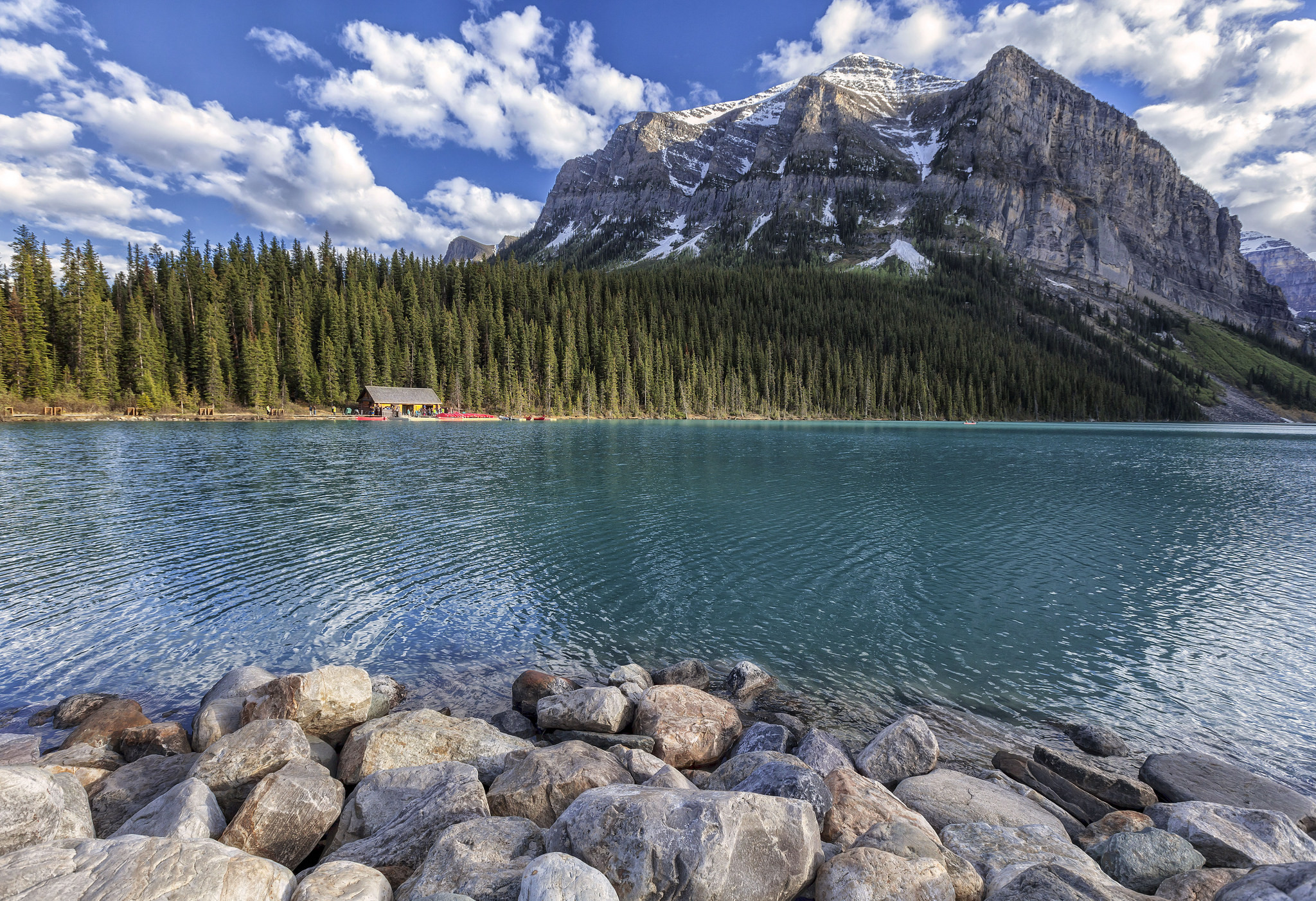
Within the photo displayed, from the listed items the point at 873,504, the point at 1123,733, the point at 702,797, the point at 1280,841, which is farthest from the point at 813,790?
the point at 873,504

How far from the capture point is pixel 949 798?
8.52 metres

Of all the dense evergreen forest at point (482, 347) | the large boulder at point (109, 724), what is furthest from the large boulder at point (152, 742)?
the dense evergreen forest at point (482, 347)

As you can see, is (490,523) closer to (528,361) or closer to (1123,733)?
(1123,733)

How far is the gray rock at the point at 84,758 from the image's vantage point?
8727 mm

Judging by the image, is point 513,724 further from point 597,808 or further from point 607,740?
point 597,808

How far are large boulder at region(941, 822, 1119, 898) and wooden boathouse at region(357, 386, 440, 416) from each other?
124 m

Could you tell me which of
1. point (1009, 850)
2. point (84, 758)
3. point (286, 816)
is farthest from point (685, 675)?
point (84, 758)

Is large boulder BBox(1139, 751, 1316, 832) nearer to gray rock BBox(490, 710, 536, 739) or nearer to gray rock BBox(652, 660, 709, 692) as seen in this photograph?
gray rock BBox(652, 660, 709, 692)

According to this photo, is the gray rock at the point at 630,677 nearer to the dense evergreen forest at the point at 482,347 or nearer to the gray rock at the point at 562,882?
the gray rock at the point at 562,882

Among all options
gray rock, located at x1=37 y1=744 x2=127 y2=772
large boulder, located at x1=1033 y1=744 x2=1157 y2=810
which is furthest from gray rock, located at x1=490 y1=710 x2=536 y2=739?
large boulder, located at x1=1033 y1=744 x2=1157 y2=810

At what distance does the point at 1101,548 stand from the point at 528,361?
423ft

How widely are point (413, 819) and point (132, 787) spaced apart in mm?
4767

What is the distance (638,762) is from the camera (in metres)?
8.46

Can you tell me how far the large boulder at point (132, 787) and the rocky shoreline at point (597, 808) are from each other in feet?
0.11
